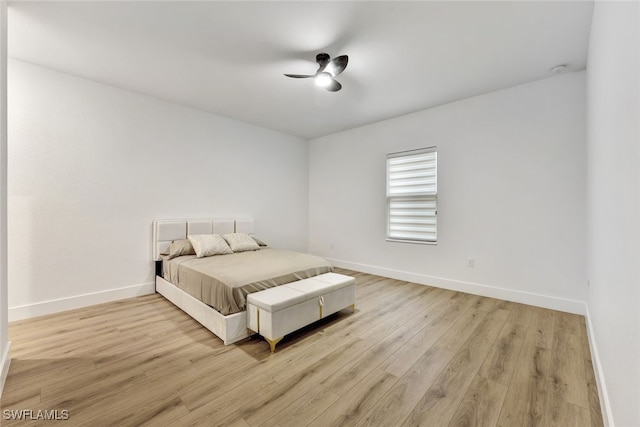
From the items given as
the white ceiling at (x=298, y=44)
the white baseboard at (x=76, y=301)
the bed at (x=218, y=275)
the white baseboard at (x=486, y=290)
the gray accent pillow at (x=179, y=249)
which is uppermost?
the white ceiling at (x=298, y=44)

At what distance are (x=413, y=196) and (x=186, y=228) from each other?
11.8 ft

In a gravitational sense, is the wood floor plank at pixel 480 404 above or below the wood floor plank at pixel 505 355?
below

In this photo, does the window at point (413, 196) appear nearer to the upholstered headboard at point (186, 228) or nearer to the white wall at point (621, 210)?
the white wall at point (621, 210)

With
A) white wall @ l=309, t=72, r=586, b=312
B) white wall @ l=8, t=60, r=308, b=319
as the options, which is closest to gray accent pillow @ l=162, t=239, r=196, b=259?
white wall @ l=8, t=60, r=308, b=319

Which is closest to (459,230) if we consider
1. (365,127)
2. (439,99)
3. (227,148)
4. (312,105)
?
(439,99)

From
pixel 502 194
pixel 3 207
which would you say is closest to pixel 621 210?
pixel 502 194

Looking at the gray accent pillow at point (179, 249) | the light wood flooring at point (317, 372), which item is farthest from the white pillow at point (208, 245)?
the light wood flooring at point (317, 372)

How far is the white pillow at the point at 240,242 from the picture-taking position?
12.6 feet

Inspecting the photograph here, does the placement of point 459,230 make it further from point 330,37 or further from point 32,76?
point 32,76

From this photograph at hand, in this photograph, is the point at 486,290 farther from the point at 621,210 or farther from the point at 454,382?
the point at 621,210

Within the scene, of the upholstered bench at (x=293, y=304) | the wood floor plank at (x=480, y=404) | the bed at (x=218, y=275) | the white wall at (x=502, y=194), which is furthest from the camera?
the white wall at (x=502, y=194)

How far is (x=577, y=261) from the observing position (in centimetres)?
288

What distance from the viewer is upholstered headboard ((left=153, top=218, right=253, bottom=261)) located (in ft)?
11.6

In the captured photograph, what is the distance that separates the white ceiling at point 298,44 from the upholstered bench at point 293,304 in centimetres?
238
